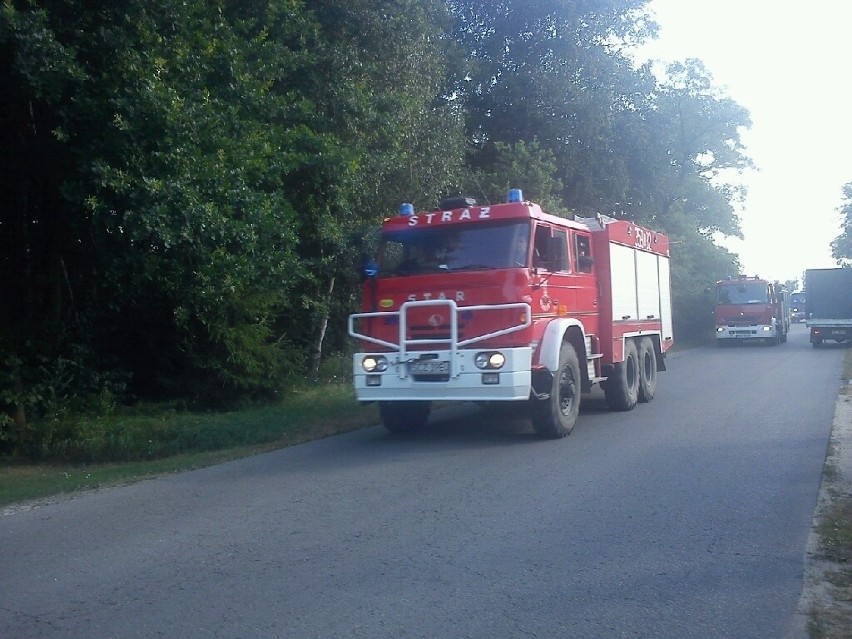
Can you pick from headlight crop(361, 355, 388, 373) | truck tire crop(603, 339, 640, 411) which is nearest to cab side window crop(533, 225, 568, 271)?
headlight crop(361, 355, 388, 373)

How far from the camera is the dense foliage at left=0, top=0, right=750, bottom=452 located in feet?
41.5

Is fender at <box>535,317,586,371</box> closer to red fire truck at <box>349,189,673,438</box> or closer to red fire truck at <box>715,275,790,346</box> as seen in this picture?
red fire truck at <box>349,189,673,438</box>

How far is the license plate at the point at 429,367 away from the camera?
1154cm

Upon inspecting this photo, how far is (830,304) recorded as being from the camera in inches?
1339

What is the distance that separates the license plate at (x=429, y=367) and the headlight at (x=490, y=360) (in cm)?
41

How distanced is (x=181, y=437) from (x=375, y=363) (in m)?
4.59

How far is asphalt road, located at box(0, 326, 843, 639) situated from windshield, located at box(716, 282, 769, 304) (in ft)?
87.5

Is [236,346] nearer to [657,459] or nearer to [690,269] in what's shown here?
[657,459]

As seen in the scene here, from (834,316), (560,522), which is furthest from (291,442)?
(834,316)

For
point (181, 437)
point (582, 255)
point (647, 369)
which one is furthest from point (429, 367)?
point (647, 369)

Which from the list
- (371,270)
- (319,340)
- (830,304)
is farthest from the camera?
(830,304)

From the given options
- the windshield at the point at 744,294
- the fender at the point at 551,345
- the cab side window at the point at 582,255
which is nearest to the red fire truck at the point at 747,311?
the windshield at the point at 744,294

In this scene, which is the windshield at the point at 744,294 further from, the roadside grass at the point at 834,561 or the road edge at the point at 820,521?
the roadside grass at the point at 834,561

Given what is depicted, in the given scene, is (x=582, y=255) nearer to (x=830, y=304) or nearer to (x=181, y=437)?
(x=181, y=437)
